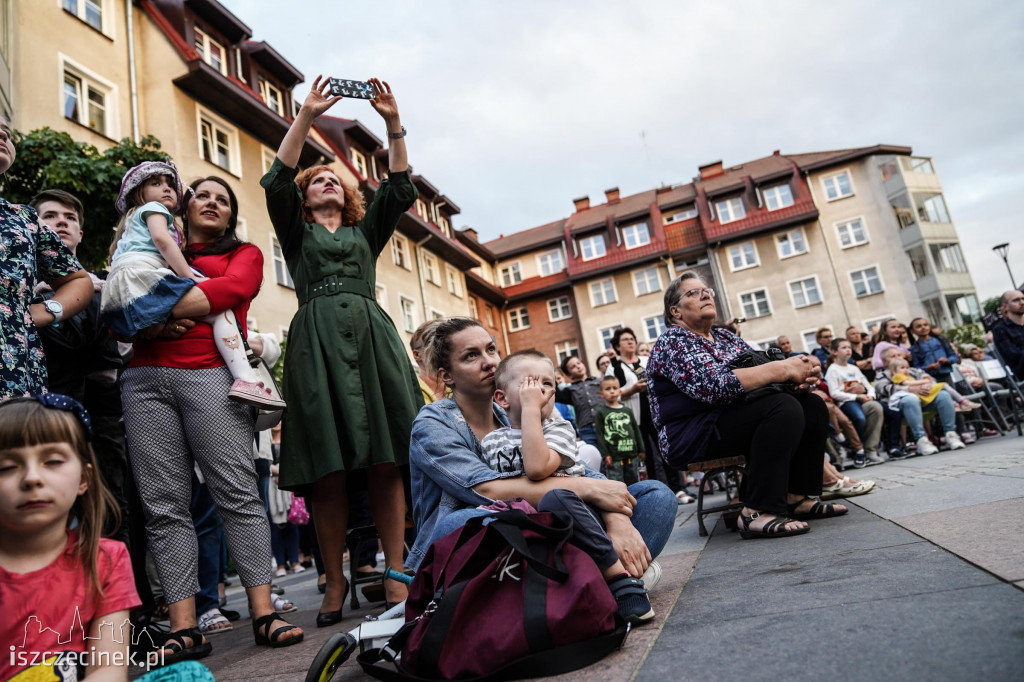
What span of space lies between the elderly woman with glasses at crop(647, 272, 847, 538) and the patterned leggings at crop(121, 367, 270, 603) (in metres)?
2.46

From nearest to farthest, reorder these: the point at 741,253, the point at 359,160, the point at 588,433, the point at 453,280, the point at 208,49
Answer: the point at 588,433 → the point at 208,49 → the point at 359,160 → the point at 453,280 → the point at 741,253

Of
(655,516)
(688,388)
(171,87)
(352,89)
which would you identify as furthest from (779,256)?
(655,516)

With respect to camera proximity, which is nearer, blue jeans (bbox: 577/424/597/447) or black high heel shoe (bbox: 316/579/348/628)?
black high heel shoe (bbox: 316/579/348/628)

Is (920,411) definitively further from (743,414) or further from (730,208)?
(730,208)

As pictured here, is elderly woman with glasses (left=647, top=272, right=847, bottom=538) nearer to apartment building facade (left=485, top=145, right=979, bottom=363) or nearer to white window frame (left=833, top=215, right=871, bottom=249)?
apartment building facade (left=485, top=145, right=979, bottom=363)

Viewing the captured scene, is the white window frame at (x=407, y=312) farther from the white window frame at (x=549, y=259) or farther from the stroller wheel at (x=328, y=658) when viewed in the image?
the stroller wheel at (x=328, y=658)

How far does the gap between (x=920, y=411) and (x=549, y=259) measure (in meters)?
33.5

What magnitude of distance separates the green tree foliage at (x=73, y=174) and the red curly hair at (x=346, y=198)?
5516 millimetres

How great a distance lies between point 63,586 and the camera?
1.85 m

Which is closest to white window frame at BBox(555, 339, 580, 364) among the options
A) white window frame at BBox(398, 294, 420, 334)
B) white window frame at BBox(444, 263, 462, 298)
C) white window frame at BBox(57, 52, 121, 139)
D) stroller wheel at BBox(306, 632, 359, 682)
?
white window frame at BBox(444, 263, 462, 298)

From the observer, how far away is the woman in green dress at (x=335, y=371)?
11.2 ft

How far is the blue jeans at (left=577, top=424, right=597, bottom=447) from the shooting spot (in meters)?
9.28

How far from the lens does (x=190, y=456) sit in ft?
10.4

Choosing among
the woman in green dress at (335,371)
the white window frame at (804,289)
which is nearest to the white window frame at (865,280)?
the white window frame at (804,289)
